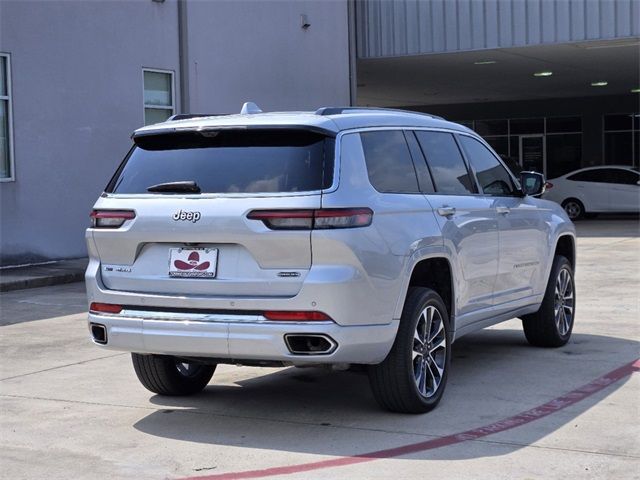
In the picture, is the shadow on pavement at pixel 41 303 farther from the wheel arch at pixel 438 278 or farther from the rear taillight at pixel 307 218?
the rear taillight at pixel 307 218

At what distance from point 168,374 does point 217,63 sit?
14197 millimetres

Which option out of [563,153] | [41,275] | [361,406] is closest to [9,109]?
[41,275]

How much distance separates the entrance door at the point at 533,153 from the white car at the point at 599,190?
33.1 feet

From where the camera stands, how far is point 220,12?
20.5 meters

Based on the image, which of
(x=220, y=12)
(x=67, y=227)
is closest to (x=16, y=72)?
(x=67, y=227)

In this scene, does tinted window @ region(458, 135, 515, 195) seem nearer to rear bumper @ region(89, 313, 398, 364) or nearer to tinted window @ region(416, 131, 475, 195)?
tinted window @ region(416, 131, 475, 195)

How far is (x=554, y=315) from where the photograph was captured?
28.6 feet

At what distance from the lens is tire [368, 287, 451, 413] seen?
6.21 m

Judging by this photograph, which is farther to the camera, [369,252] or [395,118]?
[395,118]

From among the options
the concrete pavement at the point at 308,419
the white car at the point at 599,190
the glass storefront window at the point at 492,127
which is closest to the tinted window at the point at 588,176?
the white car at the point at 599,190

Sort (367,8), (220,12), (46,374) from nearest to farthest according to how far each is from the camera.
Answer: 1. (46,374)
2. (220,12)
3. (367,8)

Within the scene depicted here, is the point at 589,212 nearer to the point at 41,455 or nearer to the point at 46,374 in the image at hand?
the point at 46,374

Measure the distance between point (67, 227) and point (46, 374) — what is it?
362 inches

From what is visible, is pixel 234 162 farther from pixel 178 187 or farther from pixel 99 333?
pixel 99 333
